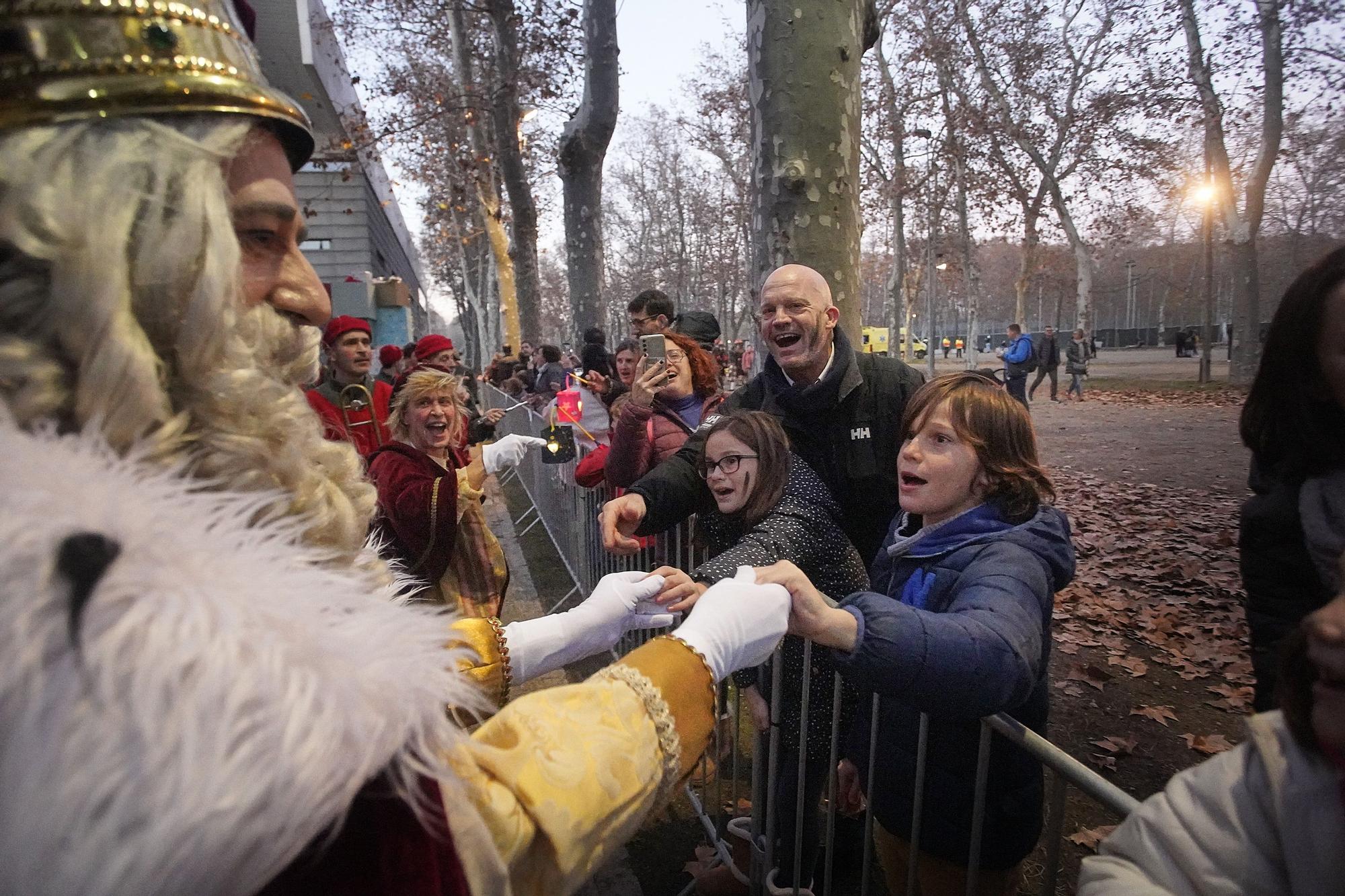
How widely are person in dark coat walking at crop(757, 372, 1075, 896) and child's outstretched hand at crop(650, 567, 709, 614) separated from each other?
0.33 metres

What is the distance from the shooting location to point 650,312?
18.4 ft

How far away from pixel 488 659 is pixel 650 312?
447 centimetres

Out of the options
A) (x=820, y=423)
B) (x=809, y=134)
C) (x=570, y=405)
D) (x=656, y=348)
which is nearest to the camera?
(x=820, y=423)

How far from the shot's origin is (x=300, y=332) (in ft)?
3.49

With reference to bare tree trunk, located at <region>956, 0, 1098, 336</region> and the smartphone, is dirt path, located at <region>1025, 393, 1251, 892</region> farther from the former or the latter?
bare tree trunk, located at <region>956, 0, 1098, 336</region>

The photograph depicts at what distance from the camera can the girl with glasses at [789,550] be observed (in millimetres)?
2229

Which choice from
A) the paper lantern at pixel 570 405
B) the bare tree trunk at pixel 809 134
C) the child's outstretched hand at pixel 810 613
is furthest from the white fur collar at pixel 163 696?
the paper lantern at pixel 570 405

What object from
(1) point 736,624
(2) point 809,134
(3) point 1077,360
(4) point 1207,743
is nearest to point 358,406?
(2) point 809,134

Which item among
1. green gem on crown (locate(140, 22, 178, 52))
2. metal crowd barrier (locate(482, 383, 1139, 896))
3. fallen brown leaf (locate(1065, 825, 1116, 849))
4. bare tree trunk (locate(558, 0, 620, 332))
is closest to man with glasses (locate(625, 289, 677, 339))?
metal crowd barrier (locate(482, 383, 1139, 896))

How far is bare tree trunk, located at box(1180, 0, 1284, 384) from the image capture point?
1362 cm

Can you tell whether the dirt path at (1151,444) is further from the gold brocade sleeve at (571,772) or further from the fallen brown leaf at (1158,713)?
the gold brocade sleeve at (571,772)

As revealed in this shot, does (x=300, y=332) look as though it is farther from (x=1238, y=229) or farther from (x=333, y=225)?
(x=333, y=225)

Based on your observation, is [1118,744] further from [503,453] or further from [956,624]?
[503,453]

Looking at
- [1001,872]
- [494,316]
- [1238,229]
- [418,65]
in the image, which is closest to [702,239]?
[494,316]
